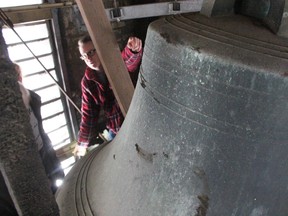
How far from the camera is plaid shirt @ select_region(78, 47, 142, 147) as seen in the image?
2223 millimetres

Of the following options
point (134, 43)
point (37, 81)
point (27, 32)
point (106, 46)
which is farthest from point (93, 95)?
point (106, 46)

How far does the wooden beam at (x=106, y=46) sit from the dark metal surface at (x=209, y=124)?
1.49ft

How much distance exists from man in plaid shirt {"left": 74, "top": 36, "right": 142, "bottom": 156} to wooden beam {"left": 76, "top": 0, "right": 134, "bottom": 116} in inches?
34.0

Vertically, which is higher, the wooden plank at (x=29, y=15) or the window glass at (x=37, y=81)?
the wooden plank at (x=29, y=15)

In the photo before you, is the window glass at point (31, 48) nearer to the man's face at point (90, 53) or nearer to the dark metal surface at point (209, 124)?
the man's face at point (90, 53)

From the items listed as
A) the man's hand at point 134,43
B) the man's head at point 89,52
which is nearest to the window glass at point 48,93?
the man's head at point 89,52

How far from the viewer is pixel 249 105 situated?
491 millimetres

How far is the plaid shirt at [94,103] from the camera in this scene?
2223 mm

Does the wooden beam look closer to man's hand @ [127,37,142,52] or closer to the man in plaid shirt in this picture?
man's hand @ [127,37,142,52]

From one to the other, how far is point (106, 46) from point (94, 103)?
4.31 feet

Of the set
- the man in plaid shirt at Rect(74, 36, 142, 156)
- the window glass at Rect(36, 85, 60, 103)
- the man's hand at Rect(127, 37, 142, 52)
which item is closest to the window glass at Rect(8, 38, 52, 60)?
the window glass at Rect(36, 85, 60, 103)

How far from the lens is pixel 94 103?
Result: 2371mm

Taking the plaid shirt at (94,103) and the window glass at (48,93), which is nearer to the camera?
the plaid shirt at (94,103)

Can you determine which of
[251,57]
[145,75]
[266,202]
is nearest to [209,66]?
[251,57]
